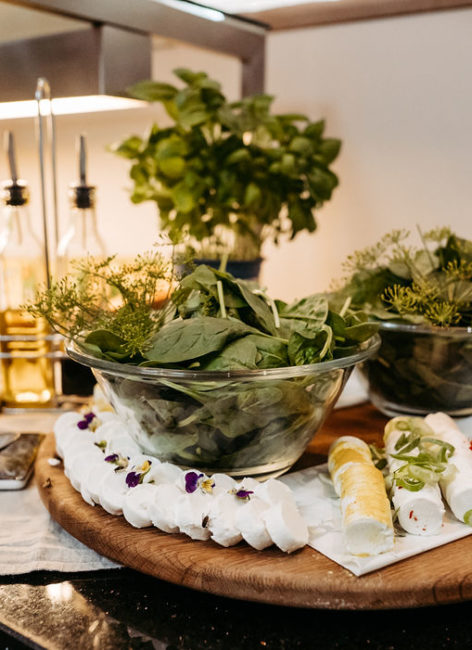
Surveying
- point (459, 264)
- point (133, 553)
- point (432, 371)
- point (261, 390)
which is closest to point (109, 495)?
point (133, 553)

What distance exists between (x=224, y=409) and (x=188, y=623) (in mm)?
184

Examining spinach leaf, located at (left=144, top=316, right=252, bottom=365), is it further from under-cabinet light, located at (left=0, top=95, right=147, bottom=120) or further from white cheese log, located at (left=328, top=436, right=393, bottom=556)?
under-cabinet light, located at (left=0, top=95, right=147, bottom=120)

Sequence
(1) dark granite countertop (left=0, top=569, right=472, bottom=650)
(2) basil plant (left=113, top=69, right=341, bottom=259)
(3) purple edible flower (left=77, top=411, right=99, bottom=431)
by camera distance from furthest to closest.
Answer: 1. (2) basil plant (left=113, top=69, right=341, bottom=259)
2. (3) purple edible flower (left=77, top=411, right=99, bottom=431)
3. (1) dark granite countertop (left=0, top=569, right=472, bottom=650)

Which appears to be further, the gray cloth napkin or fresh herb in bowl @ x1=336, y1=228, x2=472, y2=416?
fresh herb in bowl @ x1=336, y1=228, x2=472, y2=416

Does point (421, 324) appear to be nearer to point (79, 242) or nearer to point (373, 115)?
point (79, 242)

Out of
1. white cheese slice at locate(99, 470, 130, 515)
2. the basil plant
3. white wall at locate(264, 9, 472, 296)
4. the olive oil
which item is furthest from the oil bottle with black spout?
white wall at locate(264, 9, 472, 296)

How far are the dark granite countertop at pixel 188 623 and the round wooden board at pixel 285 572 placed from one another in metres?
0.02

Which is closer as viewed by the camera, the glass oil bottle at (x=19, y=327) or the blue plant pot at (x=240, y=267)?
the glass oil bottle at (x=19, y=327)

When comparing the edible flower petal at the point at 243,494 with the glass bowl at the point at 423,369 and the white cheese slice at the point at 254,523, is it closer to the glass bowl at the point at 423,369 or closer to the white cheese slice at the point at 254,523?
the white cheese slice at the point at 254,523

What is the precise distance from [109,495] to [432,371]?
0.47 meters

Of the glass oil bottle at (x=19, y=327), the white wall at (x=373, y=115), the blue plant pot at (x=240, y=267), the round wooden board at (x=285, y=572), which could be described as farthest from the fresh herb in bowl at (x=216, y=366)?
the white wall at (x=373, y=115)

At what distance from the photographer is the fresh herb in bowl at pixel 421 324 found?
2.99 ft

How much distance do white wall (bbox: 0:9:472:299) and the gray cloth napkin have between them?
87 centimetres

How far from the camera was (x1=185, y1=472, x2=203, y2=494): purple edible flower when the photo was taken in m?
Answer: 0.64
